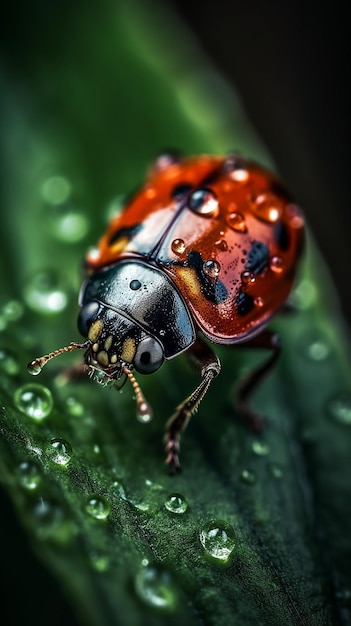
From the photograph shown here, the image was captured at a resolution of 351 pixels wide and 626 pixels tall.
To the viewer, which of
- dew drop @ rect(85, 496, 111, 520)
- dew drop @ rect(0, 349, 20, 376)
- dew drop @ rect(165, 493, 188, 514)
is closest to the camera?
dew drop @ rect(85, 496, 111, 520)

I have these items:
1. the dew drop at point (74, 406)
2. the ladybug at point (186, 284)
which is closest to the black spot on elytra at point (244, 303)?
the ladybug at point (186, 284)

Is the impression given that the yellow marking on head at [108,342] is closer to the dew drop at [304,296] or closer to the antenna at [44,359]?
the antenna at [44,359]

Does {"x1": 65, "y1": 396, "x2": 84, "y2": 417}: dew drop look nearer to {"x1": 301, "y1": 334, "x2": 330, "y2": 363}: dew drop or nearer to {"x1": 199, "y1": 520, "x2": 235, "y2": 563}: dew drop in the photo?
{"x1": 199, "y1": 520, "x2": 235, "y2": 563}: dew drop

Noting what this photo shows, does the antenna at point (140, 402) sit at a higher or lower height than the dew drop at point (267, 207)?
lower

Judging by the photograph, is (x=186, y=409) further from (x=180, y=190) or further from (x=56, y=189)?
(x=56, y=189)

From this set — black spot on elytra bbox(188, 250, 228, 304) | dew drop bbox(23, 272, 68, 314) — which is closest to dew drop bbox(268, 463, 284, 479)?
black spot on elytra bbox(188, 250, 228, 304)
